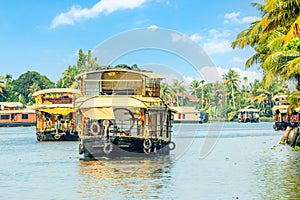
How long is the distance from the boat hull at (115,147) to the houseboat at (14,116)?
65.3 m

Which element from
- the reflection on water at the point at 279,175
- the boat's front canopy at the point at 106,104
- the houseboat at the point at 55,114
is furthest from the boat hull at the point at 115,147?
the houseboat at the point at 55,114

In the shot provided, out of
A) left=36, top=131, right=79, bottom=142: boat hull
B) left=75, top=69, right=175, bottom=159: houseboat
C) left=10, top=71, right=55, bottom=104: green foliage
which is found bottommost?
left=36, top=131, right=79, bottom=142: boat hull

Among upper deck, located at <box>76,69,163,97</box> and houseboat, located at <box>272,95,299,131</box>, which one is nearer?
upper deck, located at <box>76,69,163,97</box>

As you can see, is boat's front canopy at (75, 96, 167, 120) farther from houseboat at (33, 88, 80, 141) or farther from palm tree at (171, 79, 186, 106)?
palm tree at (171, 79, 186, 106)

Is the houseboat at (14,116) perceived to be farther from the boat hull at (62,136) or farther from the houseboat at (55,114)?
the boat hull at (62,136)

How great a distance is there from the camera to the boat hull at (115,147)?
27.8m

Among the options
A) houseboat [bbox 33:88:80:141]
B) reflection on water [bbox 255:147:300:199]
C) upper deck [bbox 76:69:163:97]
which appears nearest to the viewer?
reflection on water [bbox 255:147:300:199]

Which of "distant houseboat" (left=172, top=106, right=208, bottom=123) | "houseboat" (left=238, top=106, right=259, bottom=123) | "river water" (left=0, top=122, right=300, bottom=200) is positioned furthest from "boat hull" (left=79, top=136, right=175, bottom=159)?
"distant houseboat" (left=172, top=106, right=208, bottom=123)

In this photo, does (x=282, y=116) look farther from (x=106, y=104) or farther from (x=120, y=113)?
(x=106, y=104)

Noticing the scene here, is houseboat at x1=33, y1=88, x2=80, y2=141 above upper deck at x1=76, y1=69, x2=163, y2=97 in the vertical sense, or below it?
below

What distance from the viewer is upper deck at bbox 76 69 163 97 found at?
3028 centimetres

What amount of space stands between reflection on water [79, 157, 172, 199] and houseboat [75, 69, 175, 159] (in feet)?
2.39

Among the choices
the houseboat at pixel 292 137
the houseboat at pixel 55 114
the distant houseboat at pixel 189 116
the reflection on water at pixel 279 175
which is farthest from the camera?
the distant houseboat at pixel 189 116

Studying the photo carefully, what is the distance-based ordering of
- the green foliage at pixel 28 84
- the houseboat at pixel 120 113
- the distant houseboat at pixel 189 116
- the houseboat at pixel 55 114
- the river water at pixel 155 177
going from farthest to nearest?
1. the green foliage at pixel 28 84
2. the distant houseboat at pixel 189 116
3. the houseboat at pixel 55 114
4. the houseboat at pixel 120 113
5. the river water at pixel 155 177
